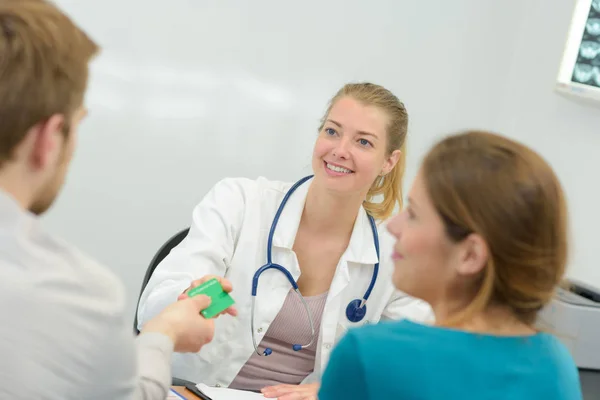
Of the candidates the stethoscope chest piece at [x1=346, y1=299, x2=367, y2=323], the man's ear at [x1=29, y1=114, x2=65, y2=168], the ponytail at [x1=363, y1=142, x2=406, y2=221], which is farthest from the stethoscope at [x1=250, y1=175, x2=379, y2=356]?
the man's ear at [x1=29, y1=114, x2=65, y2=168]

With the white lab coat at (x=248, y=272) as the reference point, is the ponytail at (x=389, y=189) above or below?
above

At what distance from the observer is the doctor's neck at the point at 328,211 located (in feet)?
5.54

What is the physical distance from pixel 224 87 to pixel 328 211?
69cm

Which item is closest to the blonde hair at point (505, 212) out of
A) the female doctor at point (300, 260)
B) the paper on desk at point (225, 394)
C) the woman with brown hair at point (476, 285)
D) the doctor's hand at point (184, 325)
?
the woman with brown hair at point (476, 285)

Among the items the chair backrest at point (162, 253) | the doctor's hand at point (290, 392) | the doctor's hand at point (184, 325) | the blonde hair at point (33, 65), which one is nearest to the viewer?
the blonde hair at point (33, 65)

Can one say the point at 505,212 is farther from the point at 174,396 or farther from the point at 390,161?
the point at 390,161

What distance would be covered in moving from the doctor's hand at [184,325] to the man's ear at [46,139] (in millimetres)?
355

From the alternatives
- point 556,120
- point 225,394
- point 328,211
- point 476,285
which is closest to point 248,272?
point 328,211

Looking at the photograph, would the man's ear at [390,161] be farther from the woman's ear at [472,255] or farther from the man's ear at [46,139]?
the man's ear at [46,139]

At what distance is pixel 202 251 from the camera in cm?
153

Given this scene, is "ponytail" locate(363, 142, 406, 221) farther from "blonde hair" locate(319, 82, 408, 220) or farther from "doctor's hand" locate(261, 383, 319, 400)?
"doctor's hand" locate(261, 383, 319, 400)

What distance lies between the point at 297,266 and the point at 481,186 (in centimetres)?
80

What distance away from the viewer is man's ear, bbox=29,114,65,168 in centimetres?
72

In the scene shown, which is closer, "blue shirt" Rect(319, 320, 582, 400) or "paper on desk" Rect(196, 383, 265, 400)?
"blue shirt" Rect(319, 320, 582, 400)
